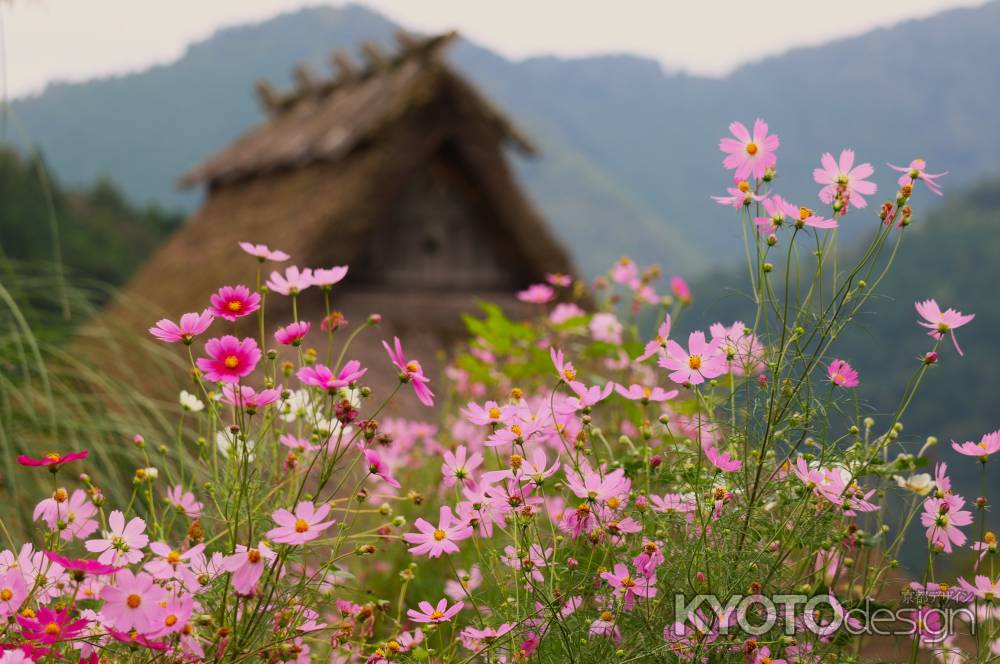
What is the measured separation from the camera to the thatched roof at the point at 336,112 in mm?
6973

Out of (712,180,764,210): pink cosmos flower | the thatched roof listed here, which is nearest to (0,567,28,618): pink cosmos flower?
(712,180,764,210): pink cosmos flower

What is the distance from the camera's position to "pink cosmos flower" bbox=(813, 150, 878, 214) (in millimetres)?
1070

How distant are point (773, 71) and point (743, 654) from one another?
468ft

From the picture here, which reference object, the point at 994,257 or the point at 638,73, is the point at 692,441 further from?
the point at 638,73

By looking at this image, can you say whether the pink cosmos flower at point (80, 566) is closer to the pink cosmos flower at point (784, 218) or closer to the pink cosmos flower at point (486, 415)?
the pink cosmos flower at point (486, 415)

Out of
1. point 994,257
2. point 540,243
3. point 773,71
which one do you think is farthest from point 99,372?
point 773,71

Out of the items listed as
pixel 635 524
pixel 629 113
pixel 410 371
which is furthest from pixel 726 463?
pixel 629 113

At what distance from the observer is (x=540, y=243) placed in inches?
295

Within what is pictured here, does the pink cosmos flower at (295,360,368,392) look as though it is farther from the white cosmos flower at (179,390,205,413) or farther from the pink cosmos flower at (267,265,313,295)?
the white cosmos flower at (179,390,205,413)

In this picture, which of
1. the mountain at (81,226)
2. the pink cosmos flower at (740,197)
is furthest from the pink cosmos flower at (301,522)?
the mountain at (81,226)

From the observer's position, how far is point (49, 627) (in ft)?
2.76

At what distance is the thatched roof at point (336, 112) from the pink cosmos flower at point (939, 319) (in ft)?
19.7

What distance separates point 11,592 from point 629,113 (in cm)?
15563

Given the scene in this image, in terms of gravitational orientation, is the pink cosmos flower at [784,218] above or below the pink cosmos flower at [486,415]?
above
